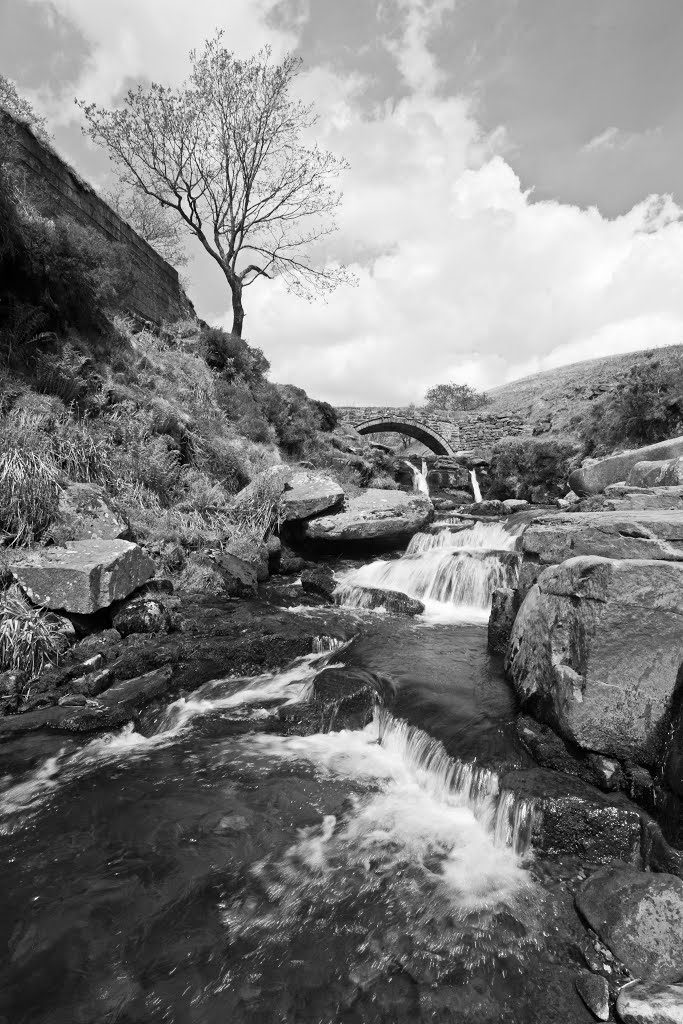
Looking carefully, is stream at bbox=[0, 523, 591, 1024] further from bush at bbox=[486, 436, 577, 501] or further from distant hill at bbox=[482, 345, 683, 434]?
distant hill at bbox=[482, 345, 683, 434]

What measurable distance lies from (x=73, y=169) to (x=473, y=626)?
56.6 feet

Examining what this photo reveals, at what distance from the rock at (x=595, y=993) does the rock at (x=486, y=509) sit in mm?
15811

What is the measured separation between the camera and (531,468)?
23250mm

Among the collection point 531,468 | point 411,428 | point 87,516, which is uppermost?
point 411,428

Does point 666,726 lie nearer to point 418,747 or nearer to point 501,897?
point 501,897

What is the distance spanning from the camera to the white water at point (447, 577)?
29.7ft

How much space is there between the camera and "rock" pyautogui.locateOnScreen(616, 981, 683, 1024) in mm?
2189

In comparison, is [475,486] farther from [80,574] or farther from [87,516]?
[80,574]

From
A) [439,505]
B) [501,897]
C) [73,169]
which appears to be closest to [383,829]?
[501,897]

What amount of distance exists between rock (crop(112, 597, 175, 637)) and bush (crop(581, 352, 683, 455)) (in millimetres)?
18827

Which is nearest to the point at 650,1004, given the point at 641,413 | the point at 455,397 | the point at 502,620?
the point at 502,620

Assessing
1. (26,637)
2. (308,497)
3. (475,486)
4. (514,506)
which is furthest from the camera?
(475,486)

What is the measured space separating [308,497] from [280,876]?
938cm

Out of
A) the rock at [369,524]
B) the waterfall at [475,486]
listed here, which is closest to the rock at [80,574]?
the rock at [369,524]
